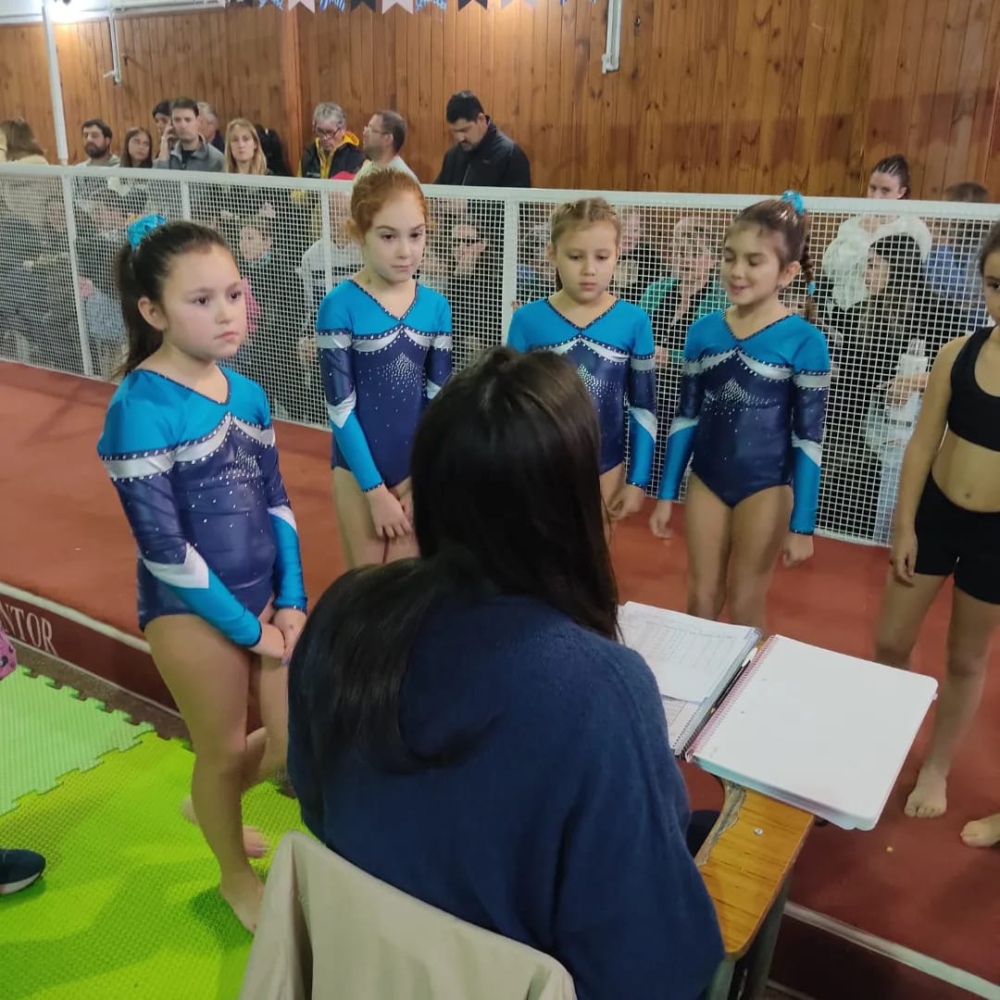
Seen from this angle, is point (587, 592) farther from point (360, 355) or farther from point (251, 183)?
point (251, 183)

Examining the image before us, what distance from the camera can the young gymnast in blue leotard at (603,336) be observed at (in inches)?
84.4

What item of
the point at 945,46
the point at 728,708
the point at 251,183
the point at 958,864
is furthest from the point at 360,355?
the point at 945,46

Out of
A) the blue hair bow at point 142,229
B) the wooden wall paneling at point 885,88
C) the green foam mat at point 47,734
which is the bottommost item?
the green foam mat at point 47,734

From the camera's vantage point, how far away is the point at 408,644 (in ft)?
2.72

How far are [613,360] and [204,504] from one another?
1109 millimetres

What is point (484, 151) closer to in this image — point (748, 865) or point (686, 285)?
point (686, 285)

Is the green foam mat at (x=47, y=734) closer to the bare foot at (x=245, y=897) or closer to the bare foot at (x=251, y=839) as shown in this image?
the bare foot at (x=251, y=839)

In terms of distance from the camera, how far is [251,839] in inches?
76.2

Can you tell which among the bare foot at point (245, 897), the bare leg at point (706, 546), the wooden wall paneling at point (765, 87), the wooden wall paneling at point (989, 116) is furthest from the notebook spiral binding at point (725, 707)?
the wooden wall paneling at point (765, 87)

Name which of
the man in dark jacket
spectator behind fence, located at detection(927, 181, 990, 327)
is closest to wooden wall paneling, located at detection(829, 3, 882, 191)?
the man in dark jacket

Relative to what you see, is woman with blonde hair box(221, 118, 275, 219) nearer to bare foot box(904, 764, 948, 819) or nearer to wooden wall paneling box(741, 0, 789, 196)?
wooden wall paneling box(741, 0, 789, 196)

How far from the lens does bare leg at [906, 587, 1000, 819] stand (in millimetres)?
1869

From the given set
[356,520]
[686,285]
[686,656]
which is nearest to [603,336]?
[356,520]

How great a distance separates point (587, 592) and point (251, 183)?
4.05 metres
